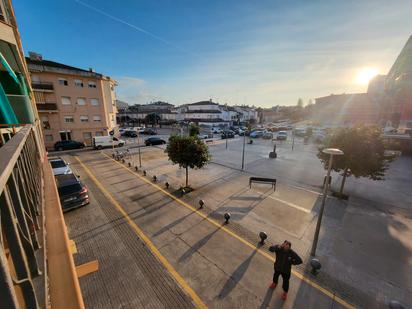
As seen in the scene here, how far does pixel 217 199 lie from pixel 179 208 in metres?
2.38

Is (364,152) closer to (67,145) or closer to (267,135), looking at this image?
(267,135)

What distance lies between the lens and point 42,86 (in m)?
23.6

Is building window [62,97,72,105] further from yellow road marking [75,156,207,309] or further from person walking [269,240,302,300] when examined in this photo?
person walking [269,240,302,300]

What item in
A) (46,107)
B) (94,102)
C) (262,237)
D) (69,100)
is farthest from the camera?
(94,102)

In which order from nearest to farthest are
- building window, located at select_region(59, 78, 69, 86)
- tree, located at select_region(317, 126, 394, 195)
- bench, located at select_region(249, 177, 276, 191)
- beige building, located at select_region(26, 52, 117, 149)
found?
tree, located at select_region(317, 126, 394, 195) < bench, located at select_region(249, 177, 276, 191) < beige building, located at select_region(26, 52, 117, 149) < building window, located at select_region(59, 78, 69, 86)

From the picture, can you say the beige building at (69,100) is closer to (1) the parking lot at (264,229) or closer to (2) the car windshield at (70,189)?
(1) the parking lot at (264,229)

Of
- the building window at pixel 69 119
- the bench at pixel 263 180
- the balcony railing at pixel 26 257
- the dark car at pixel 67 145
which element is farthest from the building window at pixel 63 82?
the balcony railing at pixel 26 257

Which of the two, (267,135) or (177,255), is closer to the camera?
(177,255)

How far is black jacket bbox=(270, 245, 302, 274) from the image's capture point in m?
4.92

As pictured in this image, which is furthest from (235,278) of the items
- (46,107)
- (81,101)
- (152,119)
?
(152,119)

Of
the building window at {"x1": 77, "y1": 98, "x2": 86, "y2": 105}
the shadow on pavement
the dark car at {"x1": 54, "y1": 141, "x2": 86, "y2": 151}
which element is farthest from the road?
the building window at {"x1": 77, "y1": 98, "x2": 86, "y2": 105}

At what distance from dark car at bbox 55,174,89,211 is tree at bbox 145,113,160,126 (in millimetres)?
55836

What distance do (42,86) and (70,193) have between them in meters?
23.2

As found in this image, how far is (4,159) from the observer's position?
4.62 ft
